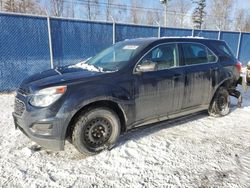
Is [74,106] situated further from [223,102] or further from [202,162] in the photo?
[223,102]

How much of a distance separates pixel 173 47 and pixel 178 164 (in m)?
2.14

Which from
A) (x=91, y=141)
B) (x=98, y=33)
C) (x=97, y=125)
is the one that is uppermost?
(x=98, y=33)

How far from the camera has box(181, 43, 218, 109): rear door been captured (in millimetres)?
4418

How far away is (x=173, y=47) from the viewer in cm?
427

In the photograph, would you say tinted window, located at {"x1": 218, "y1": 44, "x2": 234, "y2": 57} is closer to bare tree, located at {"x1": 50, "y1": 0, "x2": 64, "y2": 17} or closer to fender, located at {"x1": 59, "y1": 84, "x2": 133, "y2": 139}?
fender, located at {"x1": 59, "y1": 84, "x2": 133, "y2": 139}

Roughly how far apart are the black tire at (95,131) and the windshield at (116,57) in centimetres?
78

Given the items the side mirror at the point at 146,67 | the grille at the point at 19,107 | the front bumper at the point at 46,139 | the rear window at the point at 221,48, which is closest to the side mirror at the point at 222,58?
the rear window at the point at 221,48

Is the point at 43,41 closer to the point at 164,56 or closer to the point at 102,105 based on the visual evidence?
the point at 164,56

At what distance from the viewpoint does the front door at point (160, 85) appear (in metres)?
3.79

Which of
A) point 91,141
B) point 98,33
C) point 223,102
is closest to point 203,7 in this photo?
point 98,33

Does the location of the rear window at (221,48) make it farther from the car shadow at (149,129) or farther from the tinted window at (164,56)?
the car shadow at (149,129)

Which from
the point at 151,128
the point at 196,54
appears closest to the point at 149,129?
the point at 151,128

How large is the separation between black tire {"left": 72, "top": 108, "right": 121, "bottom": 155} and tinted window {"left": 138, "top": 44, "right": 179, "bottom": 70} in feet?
3.77

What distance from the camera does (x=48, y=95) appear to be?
122 inches
